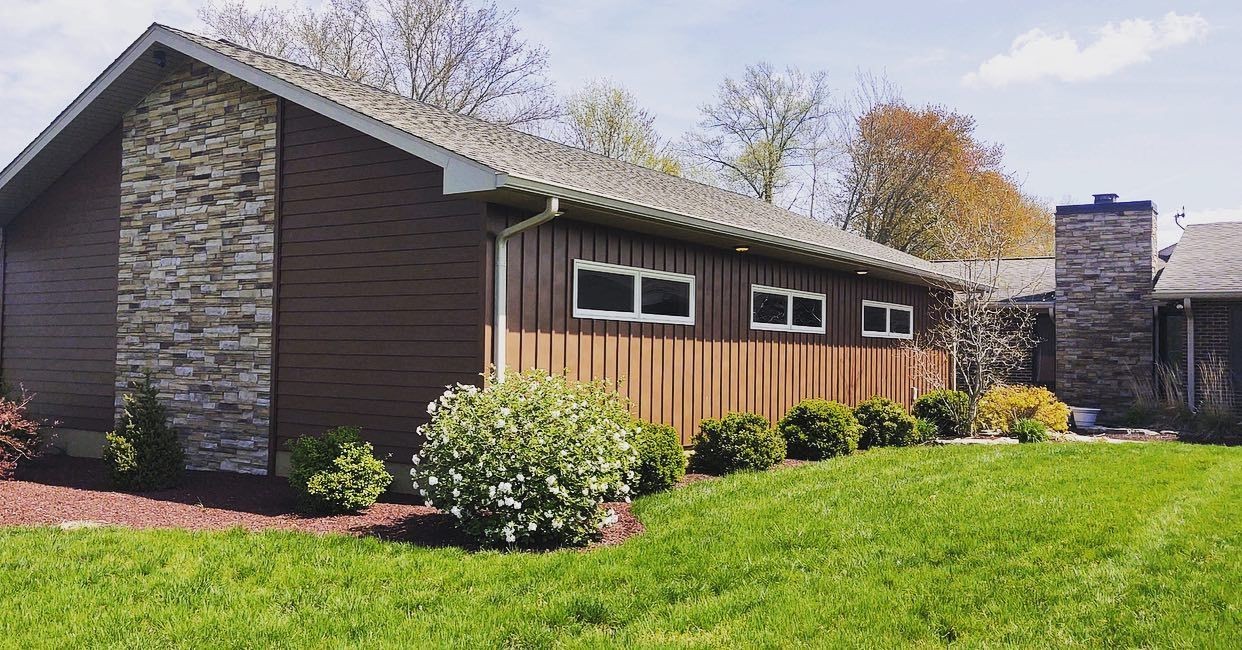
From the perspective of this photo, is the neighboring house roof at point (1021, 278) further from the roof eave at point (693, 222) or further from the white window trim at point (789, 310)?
the white window trim at point (789, 310)

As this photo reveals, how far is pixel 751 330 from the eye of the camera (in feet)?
37.2

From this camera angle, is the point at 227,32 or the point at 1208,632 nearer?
the point at 1208,632

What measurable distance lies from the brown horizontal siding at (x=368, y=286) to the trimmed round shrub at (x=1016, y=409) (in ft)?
29.8

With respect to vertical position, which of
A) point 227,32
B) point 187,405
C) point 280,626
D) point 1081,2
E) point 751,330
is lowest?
point 280,626

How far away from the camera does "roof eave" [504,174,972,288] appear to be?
743 centimetres

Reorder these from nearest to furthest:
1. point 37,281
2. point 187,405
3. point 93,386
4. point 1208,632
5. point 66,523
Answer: point 1208,632, point 66,523, point 187,405, point 93,386, point 37,281

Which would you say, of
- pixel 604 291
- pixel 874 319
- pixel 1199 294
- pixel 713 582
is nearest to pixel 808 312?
pixel 874 319

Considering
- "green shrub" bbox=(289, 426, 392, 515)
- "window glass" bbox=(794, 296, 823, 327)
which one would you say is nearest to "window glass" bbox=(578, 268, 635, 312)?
"green shrub" bbox=(289, 426, 392, 515)

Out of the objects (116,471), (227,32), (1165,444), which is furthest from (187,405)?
(227,32)

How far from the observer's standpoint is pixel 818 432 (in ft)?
35.6

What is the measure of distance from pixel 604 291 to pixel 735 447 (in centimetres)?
213

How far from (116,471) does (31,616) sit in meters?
4.70

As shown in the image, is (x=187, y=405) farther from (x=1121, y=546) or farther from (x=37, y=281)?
(x=1121, y=546)

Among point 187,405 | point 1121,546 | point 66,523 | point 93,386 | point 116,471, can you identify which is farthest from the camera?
point 93,386
